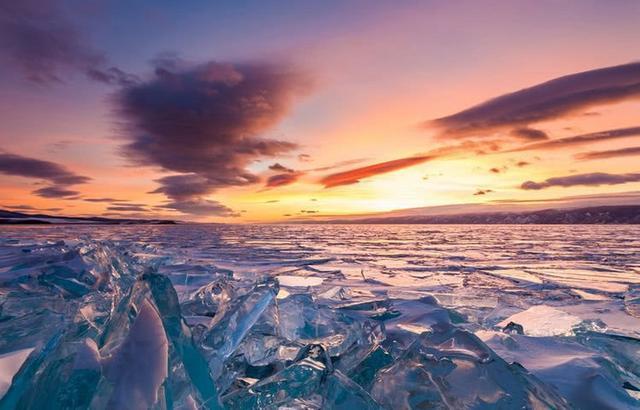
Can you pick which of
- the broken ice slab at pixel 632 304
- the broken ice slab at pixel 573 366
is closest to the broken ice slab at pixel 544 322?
the broken ice slab at pixel 573 366

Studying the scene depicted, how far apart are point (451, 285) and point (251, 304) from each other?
3.53 m

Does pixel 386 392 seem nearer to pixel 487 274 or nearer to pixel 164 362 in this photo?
pixel 164 362

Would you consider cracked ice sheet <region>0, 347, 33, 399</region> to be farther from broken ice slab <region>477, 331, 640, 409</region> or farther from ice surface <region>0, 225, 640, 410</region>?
broken ice slab <region>477, 331, 640, 409</region>

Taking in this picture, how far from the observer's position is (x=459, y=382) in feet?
4.05

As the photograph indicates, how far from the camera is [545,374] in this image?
1520 mm

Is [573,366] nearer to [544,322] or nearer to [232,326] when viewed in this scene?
[544,322]

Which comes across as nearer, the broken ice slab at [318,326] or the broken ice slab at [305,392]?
the broken ice slab at [305,392]

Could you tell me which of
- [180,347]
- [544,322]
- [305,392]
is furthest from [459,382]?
[544,322]

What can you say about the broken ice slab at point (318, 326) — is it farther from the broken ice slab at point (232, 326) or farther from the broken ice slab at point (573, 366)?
the broken ice slab at point (573, 366)

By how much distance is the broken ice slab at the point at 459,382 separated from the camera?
1145 mm

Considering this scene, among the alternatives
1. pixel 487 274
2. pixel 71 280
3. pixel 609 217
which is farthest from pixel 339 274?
pixel 609 217

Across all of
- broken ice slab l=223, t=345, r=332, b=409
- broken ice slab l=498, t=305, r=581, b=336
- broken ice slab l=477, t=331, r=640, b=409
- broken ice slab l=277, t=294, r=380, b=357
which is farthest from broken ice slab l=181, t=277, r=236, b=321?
broken ice slab l=498, t=305, r=581, b=336

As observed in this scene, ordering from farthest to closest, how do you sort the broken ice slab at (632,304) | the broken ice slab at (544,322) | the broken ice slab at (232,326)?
the broken ice slab at (632,304)
the broken ice slab at (544,322)
the broken ice slab at (232,326)

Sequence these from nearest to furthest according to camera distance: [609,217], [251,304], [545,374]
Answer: [545,374]
[251,304]
[609,217]
